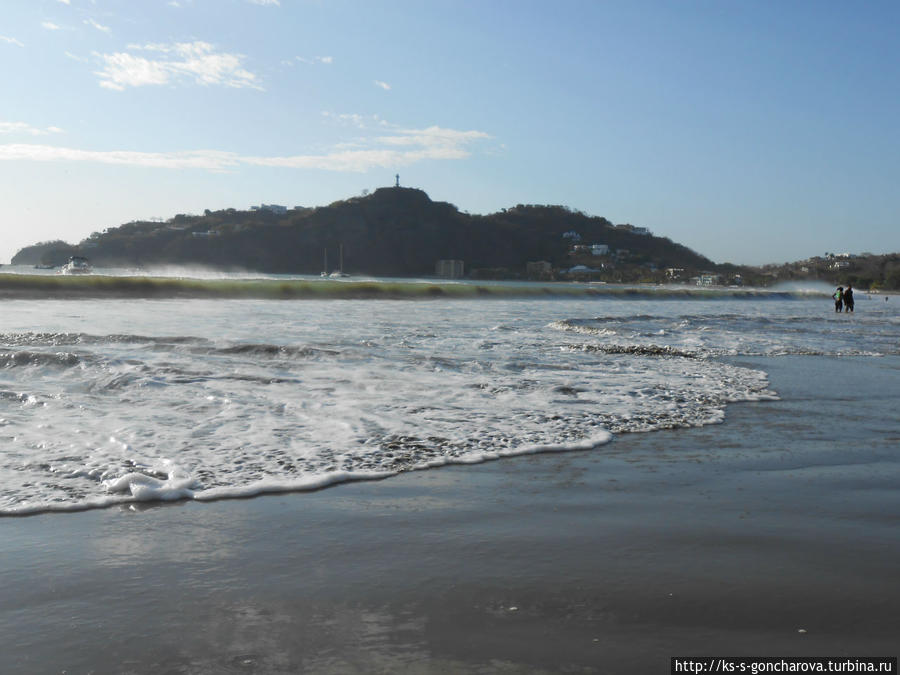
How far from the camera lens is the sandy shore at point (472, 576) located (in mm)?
2229

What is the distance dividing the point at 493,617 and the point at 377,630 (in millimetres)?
414

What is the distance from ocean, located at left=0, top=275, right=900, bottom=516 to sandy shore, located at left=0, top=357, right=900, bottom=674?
530 mm

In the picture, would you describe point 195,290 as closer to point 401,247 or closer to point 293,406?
point 293,406

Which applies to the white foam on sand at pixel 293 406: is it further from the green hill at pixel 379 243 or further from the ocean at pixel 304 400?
the green hill at pixel 379 243

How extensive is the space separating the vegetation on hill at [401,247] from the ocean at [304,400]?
110 metres

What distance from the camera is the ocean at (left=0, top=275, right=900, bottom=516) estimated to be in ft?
14.2

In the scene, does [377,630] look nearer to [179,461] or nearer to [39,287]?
[179,461]

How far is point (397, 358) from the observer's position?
10.4m

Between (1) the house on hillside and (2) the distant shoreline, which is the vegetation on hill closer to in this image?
(1) the house on hillside

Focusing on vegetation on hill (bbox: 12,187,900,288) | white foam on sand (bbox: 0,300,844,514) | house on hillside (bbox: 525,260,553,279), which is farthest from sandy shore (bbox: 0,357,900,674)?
house on hillside (bbox: 525,260,553,279)

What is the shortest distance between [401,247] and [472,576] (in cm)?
14686

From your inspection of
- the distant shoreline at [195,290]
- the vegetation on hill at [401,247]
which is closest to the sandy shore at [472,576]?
the distant shoreline at [195,290]

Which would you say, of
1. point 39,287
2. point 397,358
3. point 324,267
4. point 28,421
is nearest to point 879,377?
point 397,358

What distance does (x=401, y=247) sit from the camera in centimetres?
14788
